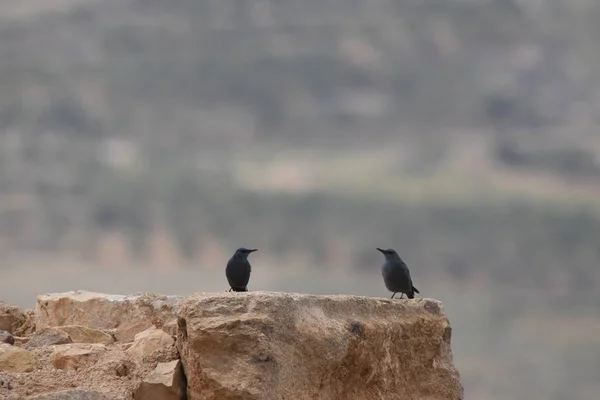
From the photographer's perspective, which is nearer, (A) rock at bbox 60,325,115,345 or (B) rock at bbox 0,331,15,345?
(B) rock at bbox 0,331,15,345

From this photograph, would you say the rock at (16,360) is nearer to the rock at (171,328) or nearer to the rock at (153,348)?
the rock at (153,348)

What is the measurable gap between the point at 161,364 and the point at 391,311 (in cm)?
211

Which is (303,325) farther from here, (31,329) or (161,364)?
(31,329)

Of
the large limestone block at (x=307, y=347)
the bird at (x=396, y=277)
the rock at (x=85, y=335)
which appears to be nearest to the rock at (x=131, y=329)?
the rock at (x=85, y=335)

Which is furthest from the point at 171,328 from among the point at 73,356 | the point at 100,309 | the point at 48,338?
the point at 100,309

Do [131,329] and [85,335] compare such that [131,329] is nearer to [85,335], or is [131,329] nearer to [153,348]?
[85,335]

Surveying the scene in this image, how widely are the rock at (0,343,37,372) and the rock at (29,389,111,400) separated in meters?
0.64

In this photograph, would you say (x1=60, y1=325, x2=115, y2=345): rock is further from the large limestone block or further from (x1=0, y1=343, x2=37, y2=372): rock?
the large limestone block

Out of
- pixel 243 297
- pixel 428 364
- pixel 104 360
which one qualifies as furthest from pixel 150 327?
pixel 428 364

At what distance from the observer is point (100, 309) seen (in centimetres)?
1043

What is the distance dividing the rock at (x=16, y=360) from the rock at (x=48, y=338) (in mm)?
478

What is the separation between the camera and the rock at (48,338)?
30.7ft

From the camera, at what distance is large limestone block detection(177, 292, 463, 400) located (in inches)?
320

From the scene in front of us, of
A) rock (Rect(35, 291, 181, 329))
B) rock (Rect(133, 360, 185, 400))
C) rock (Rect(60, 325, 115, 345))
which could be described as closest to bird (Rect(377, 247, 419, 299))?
rock (Rect(35, 291, 181, 329))
